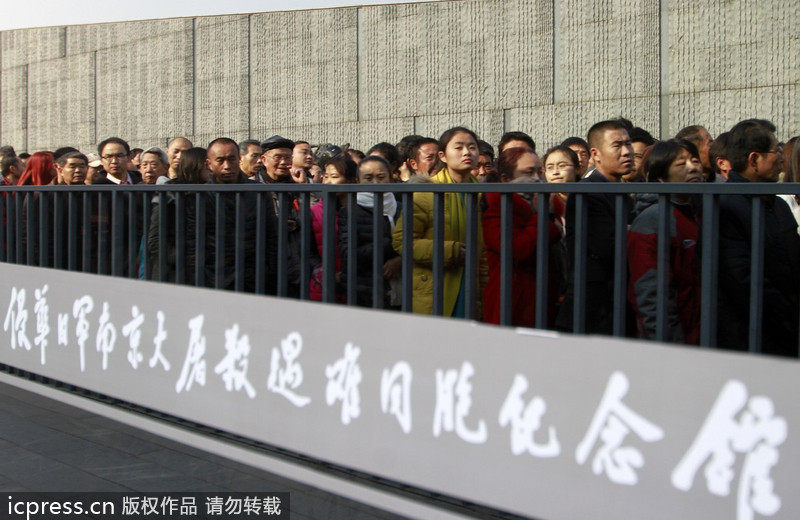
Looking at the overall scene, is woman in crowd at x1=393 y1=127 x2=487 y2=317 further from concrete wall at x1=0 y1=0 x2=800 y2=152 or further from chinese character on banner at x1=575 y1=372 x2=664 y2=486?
concrete wall at x1=0 y1=0 x2=800 y2=152

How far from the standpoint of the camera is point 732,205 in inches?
140

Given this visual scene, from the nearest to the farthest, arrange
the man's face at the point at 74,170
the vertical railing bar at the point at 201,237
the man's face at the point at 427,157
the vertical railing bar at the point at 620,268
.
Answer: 1. the vertical railing bar at the point at 620,268
2. the vertical railing bar at the point at 201,237
3. the man's face at the point at 427,157
4. the man's face at the point at 74,170

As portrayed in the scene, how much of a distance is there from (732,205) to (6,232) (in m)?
5.40

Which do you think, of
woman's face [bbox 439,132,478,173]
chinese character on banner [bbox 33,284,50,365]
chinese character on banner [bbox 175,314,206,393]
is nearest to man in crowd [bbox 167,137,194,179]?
chinese character on banner [bbox 33,284,50,365]

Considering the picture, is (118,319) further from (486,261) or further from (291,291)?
(486,261)

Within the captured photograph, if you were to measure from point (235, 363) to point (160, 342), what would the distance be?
71cm

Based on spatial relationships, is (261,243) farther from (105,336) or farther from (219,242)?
(105,336)

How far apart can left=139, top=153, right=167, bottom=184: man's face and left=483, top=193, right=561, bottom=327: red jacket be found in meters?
4.56

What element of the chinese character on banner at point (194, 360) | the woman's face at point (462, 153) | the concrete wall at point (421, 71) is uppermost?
the concrete wall at point (421, 71)

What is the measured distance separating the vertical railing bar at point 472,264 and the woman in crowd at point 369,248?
42 cm

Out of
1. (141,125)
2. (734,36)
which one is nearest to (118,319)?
(734,36)

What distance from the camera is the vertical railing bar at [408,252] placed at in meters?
4.47

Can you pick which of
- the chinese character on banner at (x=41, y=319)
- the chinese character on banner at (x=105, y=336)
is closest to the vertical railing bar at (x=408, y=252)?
the chinese character on banner at (x=105, y=336)

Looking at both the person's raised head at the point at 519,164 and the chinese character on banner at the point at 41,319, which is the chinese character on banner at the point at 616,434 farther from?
the chinese character on banner at the point at 41,319
